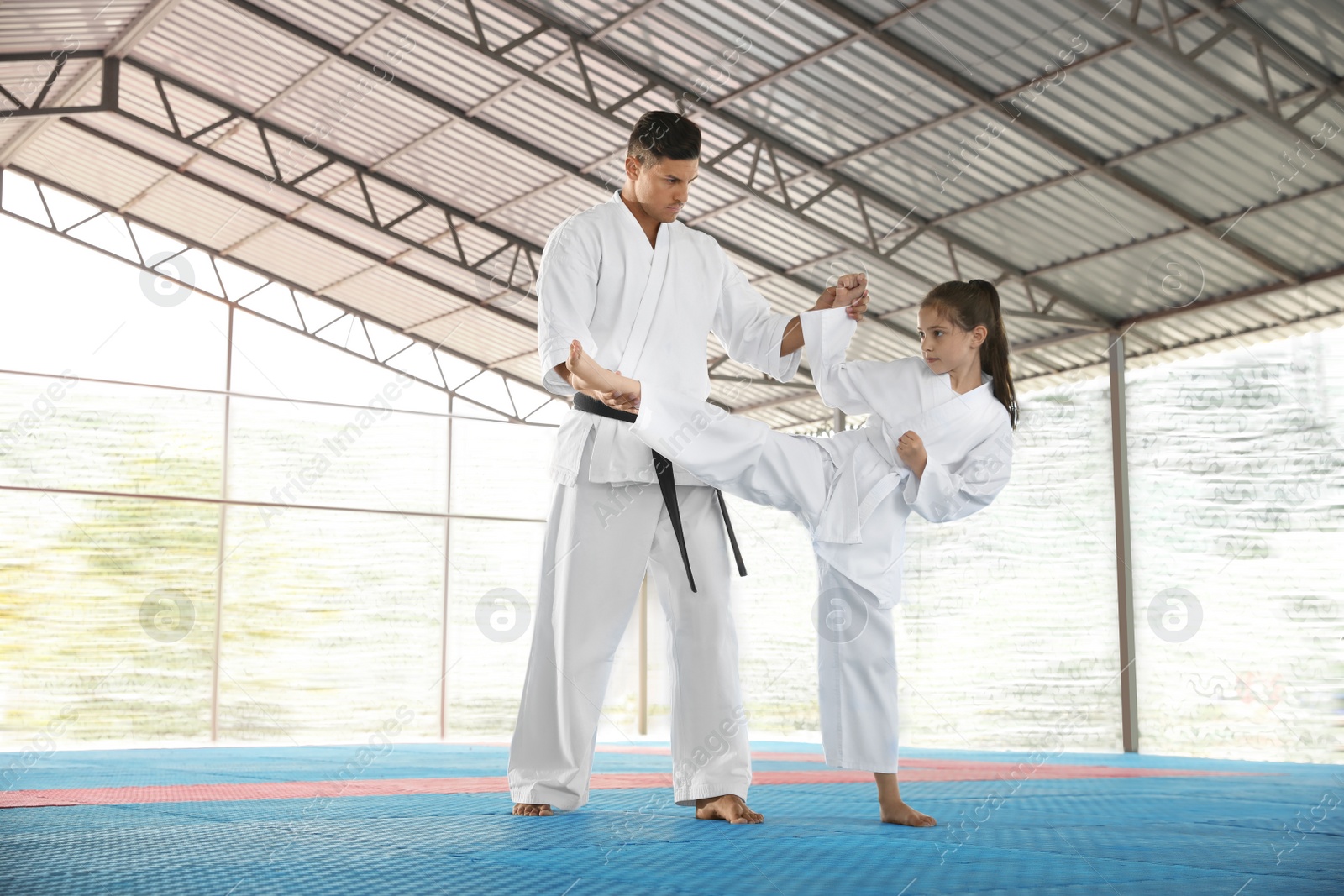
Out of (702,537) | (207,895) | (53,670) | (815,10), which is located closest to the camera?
(207,895)

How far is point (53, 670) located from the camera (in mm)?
9453

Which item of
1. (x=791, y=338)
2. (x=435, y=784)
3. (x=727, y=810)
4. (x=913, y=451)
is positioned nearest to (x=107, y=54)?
(x=435, y=784)

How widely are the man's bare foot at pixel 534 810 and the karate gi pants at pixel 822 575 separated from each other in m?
0.68

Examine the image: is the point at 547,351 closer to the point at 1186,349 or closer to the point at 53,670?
the point at 1186,349

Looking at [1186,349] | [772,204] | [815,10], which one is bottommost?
[1186,349]

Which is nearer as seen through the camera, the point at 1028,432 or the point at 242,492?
the point at 1028,432

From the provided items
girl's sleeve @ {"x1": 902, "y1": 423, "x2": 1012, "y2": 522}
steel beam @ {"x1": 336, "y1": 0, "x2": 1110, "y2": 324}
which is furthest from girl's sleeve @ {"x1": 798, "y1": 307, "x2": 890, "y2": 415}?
steel beam @ {"x1": 336, "y1": 0, "x2": 1110, "y2": 324}

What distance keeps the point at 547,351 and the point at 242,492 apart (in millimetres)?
8667

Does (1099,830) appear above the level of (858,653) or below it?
below

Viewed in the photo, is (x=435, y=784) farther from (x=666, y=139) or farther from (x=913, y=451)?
(x=666, y=139)

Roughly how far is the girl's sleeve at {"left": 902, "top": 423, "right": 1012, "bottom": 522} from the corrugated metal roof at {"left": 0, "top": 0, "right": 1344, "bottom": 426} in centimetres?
367

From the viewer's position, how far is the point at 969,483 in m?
2.71

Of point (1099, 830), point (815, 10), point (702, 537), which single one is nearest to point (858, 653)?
point (702, 537)

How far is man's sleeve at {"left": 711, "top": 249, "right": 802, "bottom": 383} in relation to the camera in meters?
2.91
